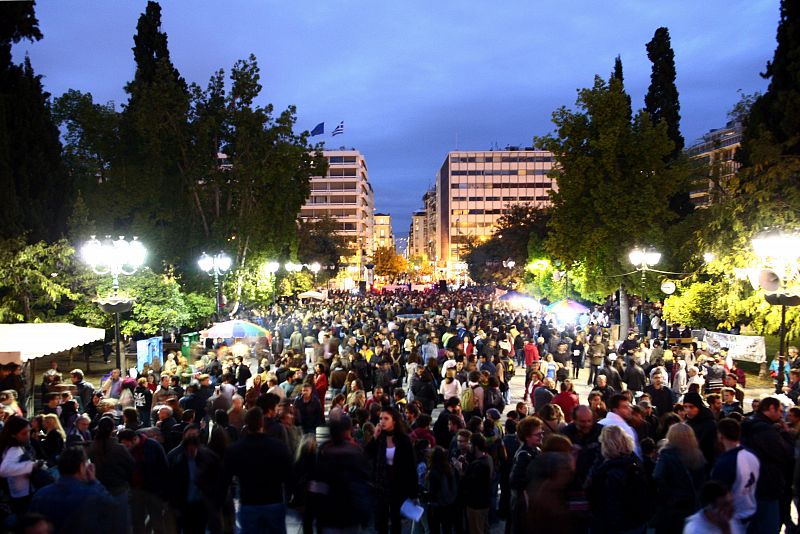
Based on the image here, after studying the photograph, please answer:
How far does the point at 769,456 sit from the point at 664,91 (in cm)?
3112

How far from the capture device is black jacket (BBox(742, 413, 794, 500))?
223 inches

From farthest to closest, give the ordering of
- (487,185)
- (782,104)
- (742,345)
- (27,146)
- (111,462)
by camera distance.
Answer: (487,185) < (27,146) < (742,345) < (782,104) < (111,462)

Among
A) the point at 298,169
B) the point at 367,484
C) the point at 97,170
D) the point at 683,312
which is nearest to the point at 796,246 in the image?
the point at 683,312

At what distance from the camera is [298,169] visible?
29594mm

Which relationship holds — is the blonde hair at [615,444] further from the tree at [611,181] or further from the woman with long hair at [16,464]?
the tree at [611,181]

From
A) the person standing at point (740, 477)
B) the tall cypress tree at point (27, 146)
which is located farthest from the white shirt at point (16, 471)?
the tall cypress tree at point (27, 146)

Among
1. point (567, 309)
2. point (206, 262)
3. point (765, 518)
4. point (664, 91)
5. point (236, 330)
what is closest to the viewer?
point (765, 518)

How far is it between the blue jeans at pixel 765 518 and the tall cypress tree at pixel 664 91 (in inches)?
1176

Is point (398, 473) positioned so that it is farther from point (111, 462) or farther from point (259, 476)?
point (111, 462)

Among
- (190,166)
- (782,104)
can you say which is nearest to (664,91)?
(782,104)

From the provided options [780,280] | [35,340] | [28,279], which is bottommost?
[35,340]

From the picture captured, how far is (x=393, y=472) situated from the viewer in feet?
19.5

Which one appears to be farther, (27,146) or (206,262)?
(206,262)

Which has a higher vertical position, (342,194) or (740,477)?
(342,194)
